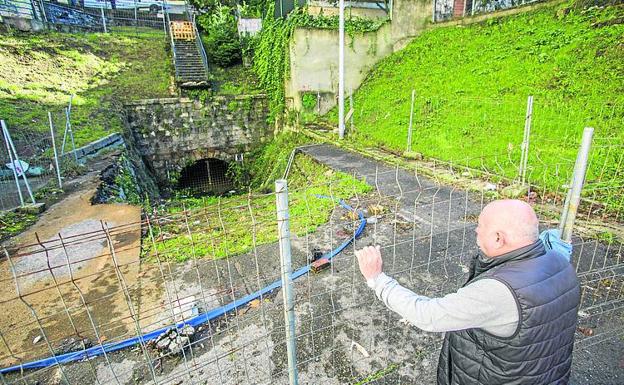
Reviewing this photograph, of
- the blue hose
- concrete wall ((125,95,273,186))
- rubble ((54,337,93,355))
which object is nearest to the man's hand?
the blue hose

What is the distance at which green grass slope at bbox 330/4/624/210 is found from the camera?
18.8ft

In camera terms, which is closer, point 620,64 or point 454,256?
point 454,256

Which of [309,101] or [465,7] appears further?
[465,7]

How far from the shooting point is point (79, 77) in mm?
12914

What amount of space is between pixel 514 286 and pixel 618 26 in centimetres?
969

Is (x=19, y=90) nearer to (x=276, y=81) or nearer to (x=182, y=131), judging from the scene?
(x=182, y=131)

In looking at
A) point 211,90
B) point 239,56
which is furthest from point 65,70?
point 239,56

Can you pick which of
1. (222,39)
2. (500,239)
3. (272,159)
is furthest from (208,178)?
(500,239)

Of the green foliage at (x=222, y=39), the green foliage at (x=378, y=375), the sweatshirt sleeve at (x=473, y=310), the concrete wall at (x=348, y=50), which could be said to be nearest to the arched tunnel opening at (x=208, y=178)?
the concrete wall at (x=348, y=50)

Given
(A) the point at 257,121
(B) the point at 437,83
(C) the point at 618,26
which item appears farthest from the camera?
(A) the point at 257,121

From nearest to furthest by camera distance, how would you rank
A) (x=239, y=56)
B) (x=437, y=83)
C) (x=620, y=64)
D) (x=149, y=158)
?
(x=620, y=64) → (x=437, y=83) → (x=149, y=158) → (x=239, y=56)

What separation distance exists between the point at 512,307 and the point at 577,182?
5.46 feet

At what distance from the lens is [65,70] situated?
1302cm

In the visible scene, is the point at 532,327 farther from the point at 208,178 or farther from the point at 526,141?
the point at 208,178
